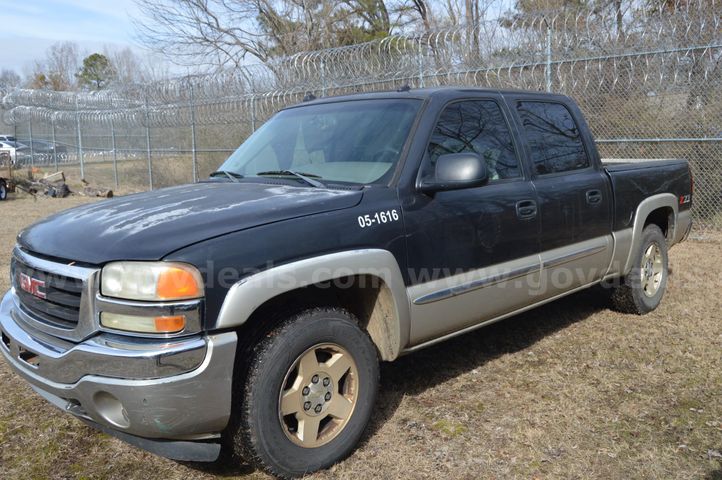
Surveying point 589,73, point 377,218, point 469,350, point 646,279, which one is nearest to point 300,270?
point 377,218

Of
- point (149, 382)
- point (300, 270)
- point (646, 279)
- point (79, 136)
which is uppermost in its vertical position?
point (79, 136)

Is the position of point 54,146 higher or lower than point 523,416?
higher

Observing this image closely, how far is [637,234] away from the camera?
5117 millimetres

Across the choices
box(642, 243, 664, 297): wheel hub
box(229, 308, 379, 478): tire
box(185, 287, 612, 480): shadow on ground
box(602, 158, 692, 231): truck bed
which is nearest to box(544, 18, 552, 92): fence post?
box(602, 158, 692, 231): truck bed

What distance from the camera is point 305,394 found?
9.70ft

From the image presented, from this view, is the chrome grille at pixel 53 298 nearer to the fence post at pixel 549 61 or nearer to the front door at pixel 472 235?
the front door at pixel 472 235

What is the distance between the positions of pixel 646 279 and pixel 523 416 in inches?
99.3

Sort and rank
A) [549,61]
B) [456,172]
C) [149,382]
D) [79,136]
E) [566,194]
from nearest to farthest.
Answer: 1. [149,382]
2. [456,172]
3. [566,194]
4. [549,61]
5. [79,136]

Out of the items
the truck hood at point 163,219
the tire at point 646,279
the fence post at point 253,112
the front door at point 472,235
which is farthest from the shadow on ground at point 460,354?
the fence post at point 253,112

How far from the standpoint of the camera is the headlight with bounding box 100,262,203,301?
2.51 metres

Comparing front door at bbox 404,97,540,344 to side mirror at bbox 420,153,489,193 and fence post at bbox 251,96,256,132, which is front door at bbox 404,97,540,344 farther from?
fence post at bbox 251,96,256,132

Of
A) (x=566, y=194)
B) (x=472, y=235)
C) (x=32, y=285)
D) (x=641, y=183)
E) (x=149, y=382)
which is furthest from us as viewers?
(x=641, y=183)

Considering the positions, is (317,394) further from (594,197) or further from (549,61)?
→ (549,61)

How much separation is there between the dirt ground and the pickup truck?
448 mm
